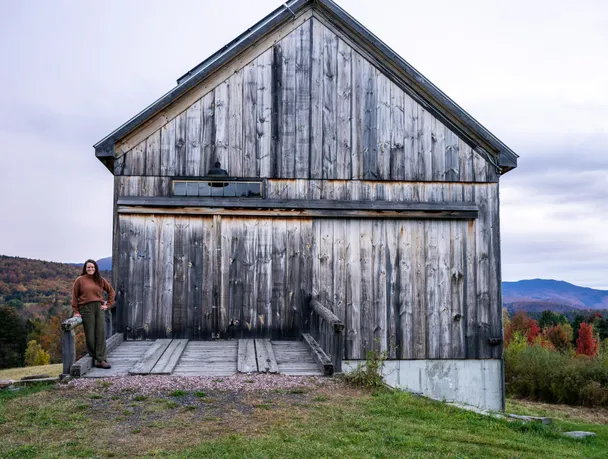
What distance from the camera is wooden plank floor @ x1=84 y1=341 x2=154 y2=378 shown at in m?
9.71

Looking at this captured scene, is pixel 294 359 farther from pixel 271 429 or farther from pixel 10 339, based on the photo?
pixel 10 339

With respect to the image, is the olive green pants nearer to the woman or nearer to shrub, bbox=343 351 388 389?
the woman

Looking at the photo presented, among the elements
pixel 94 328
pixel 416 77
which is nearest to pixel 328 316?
pixel 94 328

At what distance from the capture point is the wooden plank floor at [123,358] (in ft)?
31.9

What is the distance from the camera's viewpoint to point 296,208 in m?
12.8

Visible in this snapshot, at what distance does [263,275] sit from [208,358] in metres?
2.42

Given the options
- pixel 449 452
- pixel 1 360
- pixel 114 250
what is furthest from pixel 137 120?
pixel 1 360

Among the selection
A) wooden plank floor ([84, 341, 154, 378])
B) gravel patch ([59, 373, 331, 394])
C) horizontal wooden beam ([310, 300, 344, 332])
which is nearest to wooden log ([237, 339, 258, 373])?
gravel patch ([59, 373, 331, 394])

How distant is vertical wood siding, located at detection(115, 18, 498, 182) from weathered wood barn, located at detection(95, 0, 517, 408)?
1.1 inches

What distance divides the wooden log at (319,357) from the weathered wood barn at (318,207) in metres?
0.84

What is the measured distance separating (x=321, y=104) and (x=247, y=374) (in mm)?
6023

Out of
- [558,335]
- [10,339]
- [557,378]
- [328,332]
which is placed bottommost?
[558,335]

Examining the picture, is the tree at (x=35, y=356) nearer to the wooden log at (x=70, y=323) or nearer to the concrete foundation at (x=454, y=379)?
the concrete foundation at (x=454, y=379)

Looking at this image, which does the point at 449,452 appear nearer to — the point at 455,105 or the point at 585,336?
the point at 455,105
